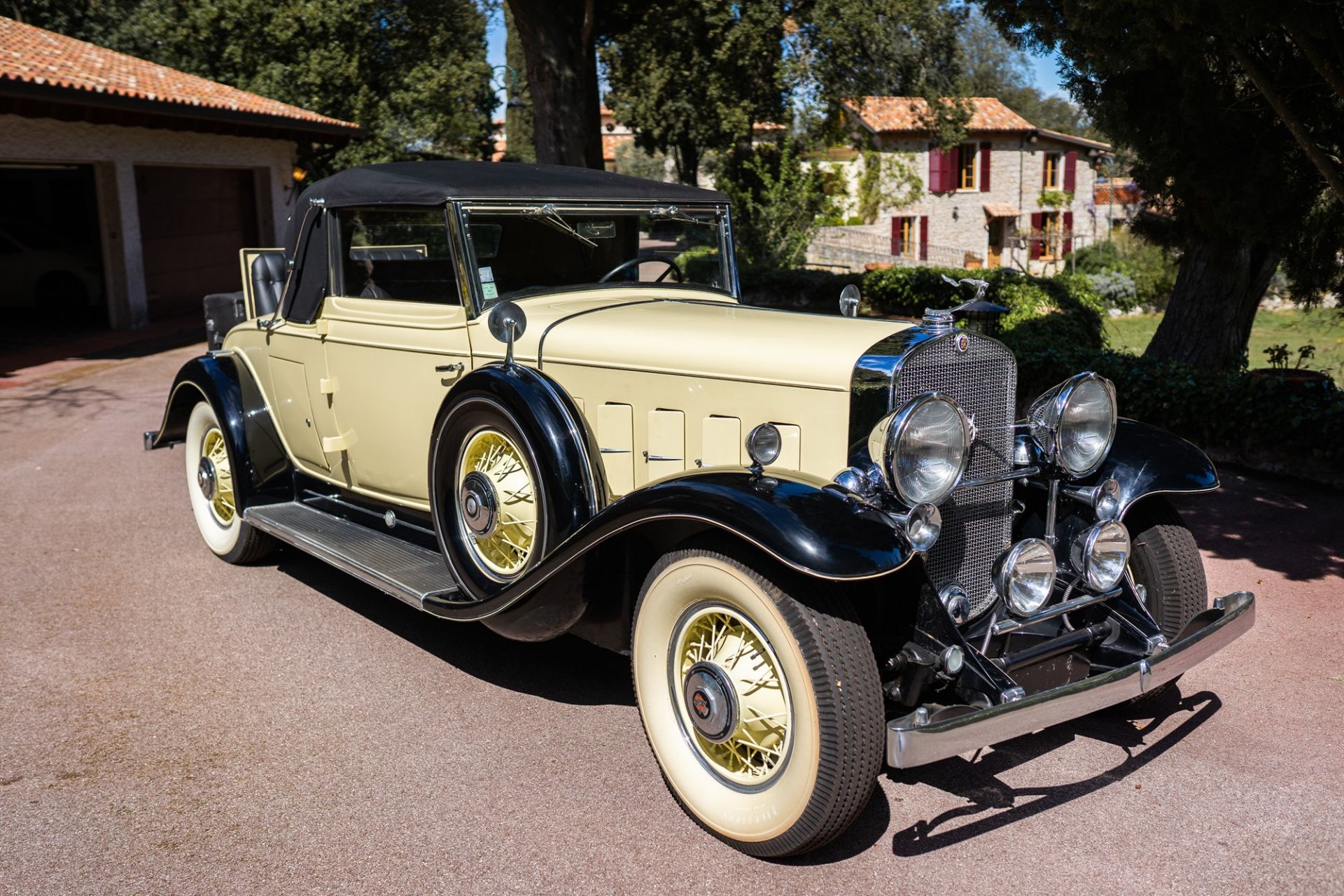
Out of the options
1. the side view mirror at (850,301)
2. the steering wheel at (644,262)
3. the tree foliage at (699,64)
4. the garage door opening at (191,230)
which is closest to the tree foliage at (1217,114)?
the side view mirror at (850,301)

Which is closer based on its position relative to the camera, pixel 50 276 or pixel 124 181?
pixel 124 181

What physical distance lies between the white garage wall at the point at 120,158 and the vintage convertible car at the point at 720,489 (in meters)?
10.2

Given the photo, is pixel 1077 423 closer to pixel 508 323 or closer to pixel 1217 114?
pixel 508 323

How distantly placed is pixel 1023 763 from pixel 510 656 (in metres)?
2.07

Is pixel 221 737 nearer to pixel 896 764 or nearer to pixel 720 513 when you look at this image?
pixel 720 513

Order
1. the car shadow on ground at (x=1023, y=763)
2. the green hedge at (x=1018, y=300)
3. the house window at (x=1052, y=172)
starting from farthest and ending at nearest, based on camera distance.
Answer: the house window at (x=1052, y=172) < the green hedge at (x=1018, y=300) < the car shadow on ground at (x=1023, y=763)

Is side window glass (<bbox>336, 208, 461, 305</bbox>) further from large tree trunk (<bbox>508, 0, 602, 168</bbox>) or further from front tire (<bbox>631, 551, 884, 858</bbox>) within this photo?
large tree trunk (<bbox>508, 0, 602, 168</bbox>)

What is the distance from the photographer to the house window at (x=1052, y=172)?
41594mm

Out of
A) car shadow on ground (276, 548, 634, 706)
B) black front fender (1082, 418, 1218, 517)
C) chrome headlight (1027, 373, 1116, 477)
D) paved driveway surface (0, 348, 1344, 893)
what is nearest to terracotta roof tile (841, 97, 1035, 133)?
car shadow on ground (276, 548, 634, 706)

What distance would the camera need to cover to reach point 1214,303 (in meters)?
9.18

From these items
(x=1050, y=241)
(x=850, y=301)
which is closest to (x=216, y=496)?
(x=850, y=301)

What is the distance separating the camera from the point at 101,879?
2945 millimetres

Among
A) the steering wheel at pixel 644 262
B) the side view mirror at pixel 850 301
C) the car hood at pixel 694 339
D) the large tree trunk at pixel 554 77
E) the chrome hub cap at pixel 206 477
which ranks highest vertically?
the large tree trunk at pixel 554 77

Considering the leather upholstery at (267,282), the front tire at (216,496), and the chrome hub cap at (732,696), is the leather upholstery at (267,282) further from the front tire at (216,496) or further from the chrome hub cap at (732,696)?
the chrome hub cap at (732,696)
